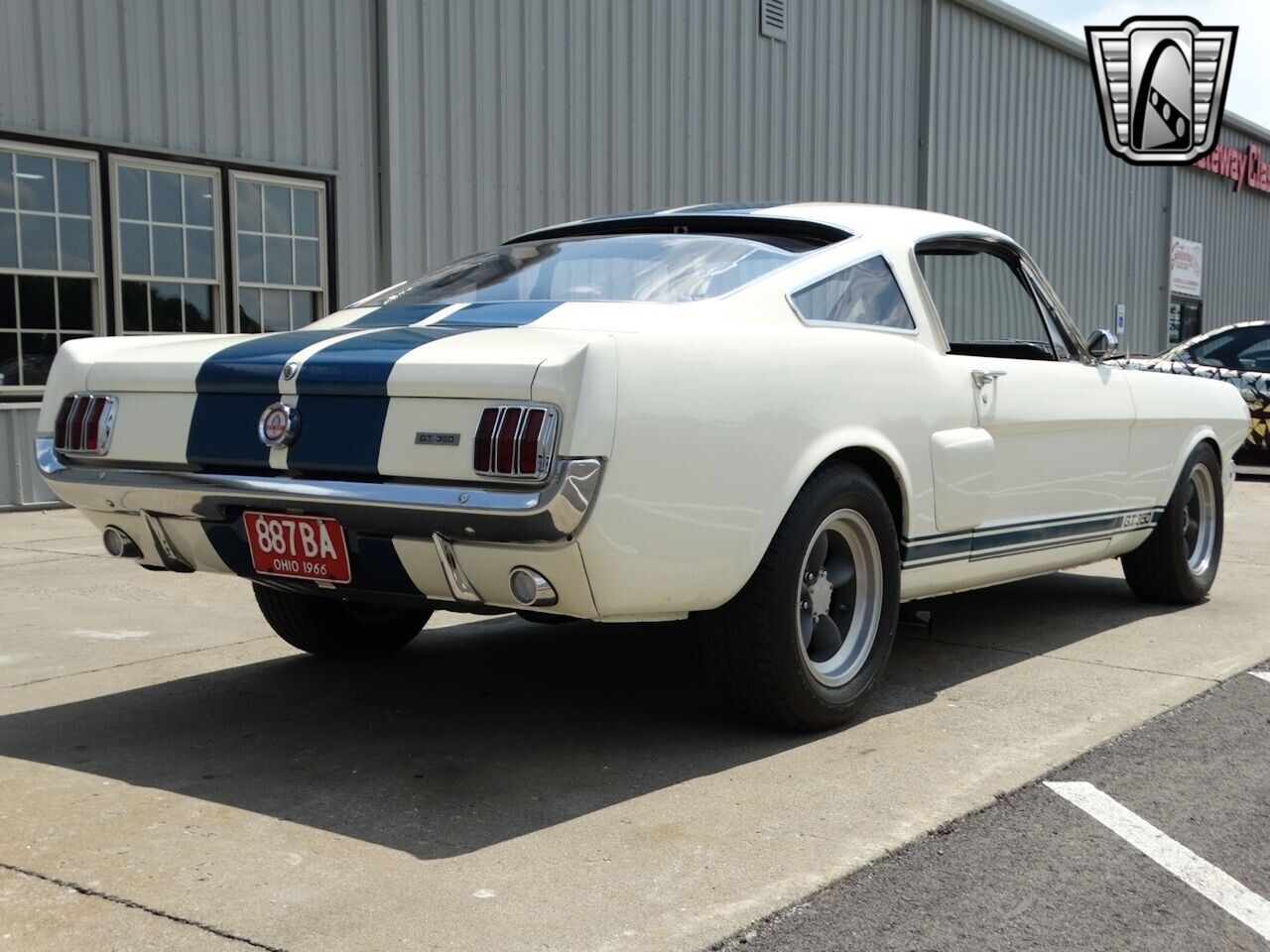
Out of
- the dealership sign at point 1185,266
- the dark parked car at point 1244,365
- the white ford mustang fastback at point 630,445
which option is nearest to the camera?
the white ford mustang fastback at point 630,445

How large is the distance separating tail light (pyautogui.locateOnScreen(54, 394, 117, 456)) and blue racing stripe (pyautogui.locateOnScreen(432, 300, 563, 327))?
944mm

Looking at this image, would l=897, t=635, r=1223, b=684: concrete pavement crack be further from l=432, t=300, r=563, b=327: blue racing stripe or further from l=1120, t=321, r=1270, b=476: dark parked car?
l=1120, t=321, r=1270, b=476: dark parked car

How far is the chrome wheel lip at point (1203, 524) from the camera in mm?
6207

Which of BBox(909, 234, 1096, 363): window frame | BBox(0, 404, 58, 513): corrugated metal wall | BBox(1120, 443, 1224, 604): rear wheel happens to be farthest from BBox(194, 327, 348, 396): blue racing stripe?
BBox(0, 404, 58, 513): corrugated metal wall

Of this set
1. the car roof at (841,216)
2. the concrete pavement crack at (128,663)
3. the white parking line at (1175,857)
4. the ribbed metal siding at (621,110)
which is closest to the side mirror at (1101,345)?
the car roof at (841,216)

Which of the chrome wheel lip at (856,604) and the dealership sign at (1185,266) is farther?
the dealership sign at (1185,266)

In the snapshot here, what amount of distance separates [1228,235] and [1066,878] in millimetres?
27599

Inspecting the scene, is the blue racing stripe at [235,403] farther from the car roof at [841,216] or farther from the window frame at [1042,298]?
the window frame at [1042,298]

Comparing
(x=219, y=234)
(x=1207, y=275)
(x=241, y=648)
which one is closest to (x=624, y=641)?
(x=241, y=648)

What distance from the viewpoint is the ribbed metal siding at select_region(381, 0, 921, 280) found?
11.8 meters

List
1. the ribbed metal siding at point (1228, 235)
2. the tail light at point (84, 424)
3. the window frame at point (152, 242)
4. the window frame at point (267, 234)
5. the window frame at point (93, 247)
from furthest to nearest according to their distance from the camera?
the ribbed metal siding at point (1228, 235) < the window frame at point (267, 234) < the window frame at point (152, 242) < the window frame at point (93, 247) < the tail light at point (84, 424)

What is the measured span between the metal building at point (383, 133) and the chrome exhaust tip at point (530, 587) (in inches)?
284

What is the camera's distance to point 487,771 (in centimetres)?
355

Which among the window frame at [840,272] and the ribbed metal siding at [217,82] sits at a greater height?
the ribbed metal siding at [217,82]
